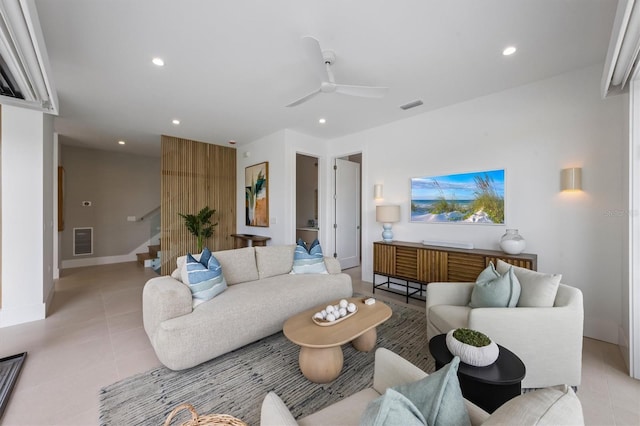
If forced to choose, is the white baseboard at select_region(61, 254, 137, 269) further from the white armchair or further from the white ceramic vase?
the white ceramic vase

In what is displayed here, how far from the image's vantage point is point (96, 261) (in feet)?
21.9

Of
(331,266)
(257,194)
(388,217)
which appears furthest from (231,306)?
(257,194)

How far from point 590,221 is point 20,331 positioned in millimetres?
6319

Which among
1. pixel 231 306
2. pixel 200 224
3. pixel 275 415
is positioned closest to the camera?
pixel 275 415

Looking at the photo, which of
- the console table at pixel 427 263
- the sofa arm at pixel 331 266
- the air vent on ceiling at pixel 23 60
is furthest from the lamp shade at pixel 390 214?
the air vent on ceiling at pixel 23 60

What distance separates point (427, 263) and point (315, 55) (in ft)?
9.51

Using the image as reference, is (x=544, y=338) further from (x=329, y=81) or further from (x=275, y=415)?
(x=329, y=81)

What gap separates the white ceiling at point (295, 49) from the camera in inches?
78.8

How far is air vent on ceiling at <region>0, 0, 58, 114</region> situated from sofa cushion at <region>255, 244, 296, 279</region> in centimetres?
257

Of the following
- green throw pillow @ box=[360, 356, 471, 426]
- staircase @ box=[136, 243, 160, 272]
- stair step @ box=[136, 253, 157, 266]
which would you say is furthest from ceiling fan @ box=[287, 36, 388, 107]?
stair step @ box=[136, 253, 157, 266]

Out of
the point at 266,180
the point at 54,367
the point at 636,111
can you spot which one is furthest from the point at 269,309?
the point at 636,111

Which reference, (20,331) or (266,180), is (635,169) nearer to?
Answer: (266,180)

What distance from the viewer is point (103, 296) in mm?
4125

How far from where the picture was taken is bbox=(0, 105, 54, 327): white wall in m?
3.09
